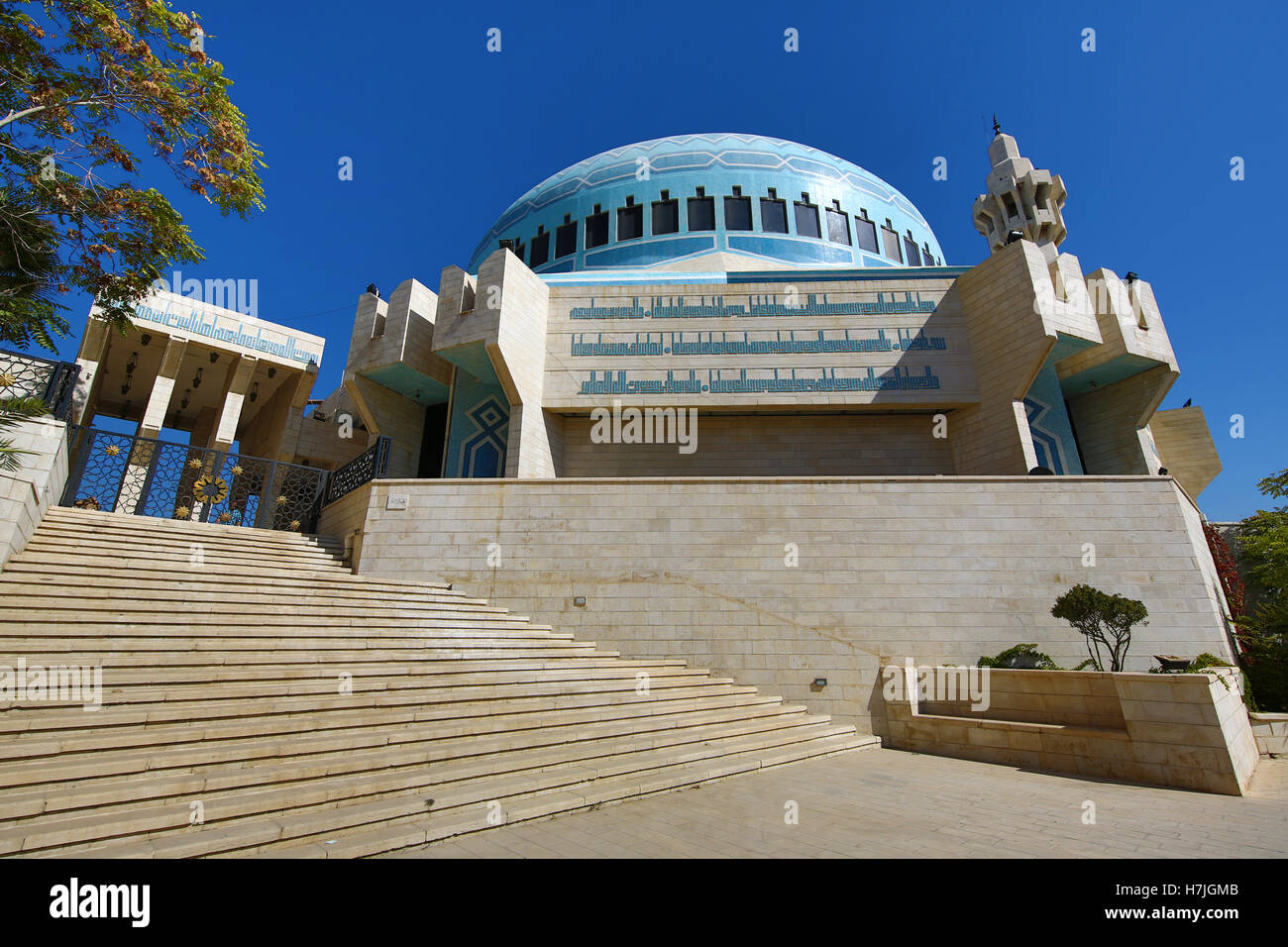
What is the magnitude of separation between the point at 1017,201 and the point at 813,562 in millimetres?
20559

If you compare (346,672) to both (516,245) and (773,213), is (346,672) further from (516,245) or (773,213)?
(516,245)

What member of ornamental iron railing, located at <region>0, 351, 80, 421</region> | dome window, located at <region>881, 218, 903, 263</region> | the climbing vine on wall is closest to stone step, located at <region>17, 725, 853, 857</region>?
ornamental iron railing, located at <region>0, 351, 80, 421</region>

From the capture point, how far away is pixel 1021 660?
369 inches

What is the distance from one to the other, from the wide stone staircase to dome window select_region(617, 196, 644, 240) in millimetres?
18738

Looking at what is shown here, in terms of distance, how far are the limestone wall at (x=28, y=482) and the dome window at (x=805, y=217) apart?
2375cm

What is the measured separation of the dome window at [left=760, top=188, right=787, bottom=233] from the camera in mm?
24266

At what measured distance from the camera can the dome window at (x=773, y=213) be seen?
24266mm

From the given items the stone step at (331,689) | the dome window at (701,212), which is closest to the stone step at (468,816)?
the stone step at (331,689)

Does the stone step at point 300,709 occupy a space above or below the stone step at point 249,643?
below

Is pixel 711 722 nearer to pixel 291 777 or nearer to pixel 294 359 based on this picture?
pixel 291 777

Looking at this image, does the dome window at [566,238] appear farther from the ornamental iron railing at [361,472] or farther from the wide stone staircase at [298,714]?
the wide stone staircase at [298,714]

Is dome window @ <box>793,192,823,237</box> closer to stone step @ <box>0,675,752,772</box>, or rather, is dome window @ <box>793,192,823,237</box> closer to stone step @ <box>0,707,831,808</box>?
stone step @ <box>0,675,752,772</box>

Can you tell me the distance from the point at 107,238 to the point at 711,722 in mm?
10754

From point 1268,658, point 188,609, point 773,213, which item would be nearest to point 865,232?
point 773,213
